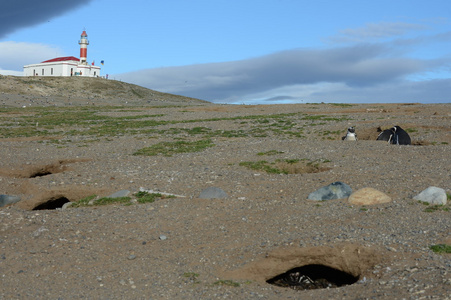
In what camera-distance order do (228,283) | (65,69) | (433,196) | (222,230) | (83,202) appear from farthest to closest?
(65,69)
(83,202)
(433,196)
(222,230)
(228,283)

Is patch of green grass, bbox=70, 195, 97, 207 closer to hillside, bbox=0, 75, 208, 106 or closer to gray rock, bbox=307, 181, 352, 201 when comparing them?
gray rock, bbox=307, 181, 352, 201

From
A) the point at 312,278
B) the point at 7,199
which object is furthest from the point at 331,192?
the point at 7,199

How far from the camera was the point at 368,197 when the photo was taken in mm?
10703

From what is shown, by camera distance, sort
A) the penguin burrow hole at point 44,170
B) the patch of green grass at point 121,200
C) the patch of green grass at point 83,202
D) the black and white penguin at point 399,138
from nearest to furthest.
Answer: the patch of green grass at point 121,200 → the patch of green grass at point 83,202 → the penguin burrow hole at point 44,170 → the black and white penguin at point 399,138

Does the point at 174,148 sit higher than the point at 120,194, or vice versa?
the point at 174,148

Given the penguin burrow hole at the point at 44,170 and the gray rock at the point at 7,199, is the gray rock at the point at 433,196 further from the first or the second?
the penguin burrow hole at the point at 44,170

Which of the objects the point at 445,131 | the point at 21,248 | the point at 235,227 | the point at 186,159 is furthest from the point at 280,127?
the point at 21,248

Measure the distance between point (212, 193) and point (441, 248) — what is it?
5.56 meters

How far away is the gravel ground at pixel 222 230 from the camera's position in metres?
7.64

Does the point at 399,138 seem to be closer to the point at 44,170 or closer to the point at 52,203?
the point at 52,203

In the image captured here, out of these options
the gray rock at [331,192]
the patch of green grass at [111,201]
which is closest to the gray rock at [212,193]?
the patch of green grass at [111,201]

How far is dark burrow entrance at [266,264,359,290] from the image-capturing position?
329 inches

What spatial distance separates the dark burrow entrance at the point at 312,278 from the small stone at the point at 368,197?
251 centimetres

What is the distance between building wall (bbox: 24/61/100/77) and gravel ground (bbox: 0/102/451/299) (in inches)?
2675
